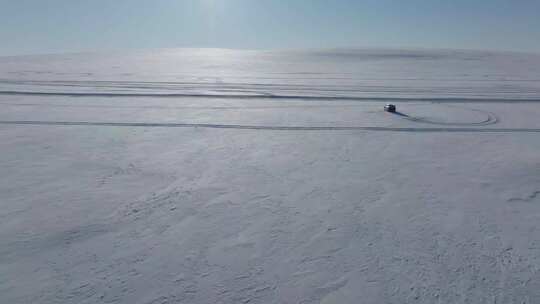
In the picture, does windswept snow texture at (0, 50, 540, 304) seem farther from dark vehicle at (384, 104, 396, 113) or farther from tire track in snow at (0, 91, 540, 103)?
tire track in snow at (0, 91, 540, 103)

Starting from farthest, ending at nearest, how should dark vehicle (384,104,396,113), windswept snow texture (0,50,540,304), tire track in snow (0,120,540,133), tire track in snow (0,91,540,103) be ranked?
tire track in snow (0,91,540,103)
dark vehicle (384,104,396,113)
tire track in snow (0,120,540,133)
windswept snow texture (0,50,540,304)

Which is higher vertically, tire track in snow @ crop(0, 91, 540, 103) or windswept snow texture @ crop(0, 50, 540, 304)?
tire track in snow @ crop(0, 91, 540, 103)

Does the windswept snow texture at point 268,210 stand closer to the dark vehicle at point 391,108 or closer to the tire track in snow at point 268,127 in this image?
the tire track in snow at point 268,127

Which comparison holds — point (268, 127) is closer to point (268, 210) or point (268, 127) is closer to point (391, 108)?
point (391, 108)

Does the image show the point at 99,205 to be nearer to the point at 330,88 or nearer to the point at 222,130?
the point at 222,130

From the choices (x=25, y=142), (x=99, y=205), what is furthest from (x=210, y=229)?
(x=25, y=142)

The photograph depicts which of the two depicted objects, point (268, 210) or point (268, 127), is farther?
point (268, 127)

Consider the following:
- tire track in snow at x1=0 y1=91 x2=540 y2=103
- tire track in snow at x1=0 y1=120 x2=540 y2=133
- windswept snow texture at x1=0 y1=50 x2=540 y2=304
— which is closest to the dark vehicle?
windswept snow texture at x1=0 y1=50 x2=540 y2=304

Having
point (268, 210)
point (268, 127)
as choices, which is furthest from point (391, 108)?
point (268, 210)
